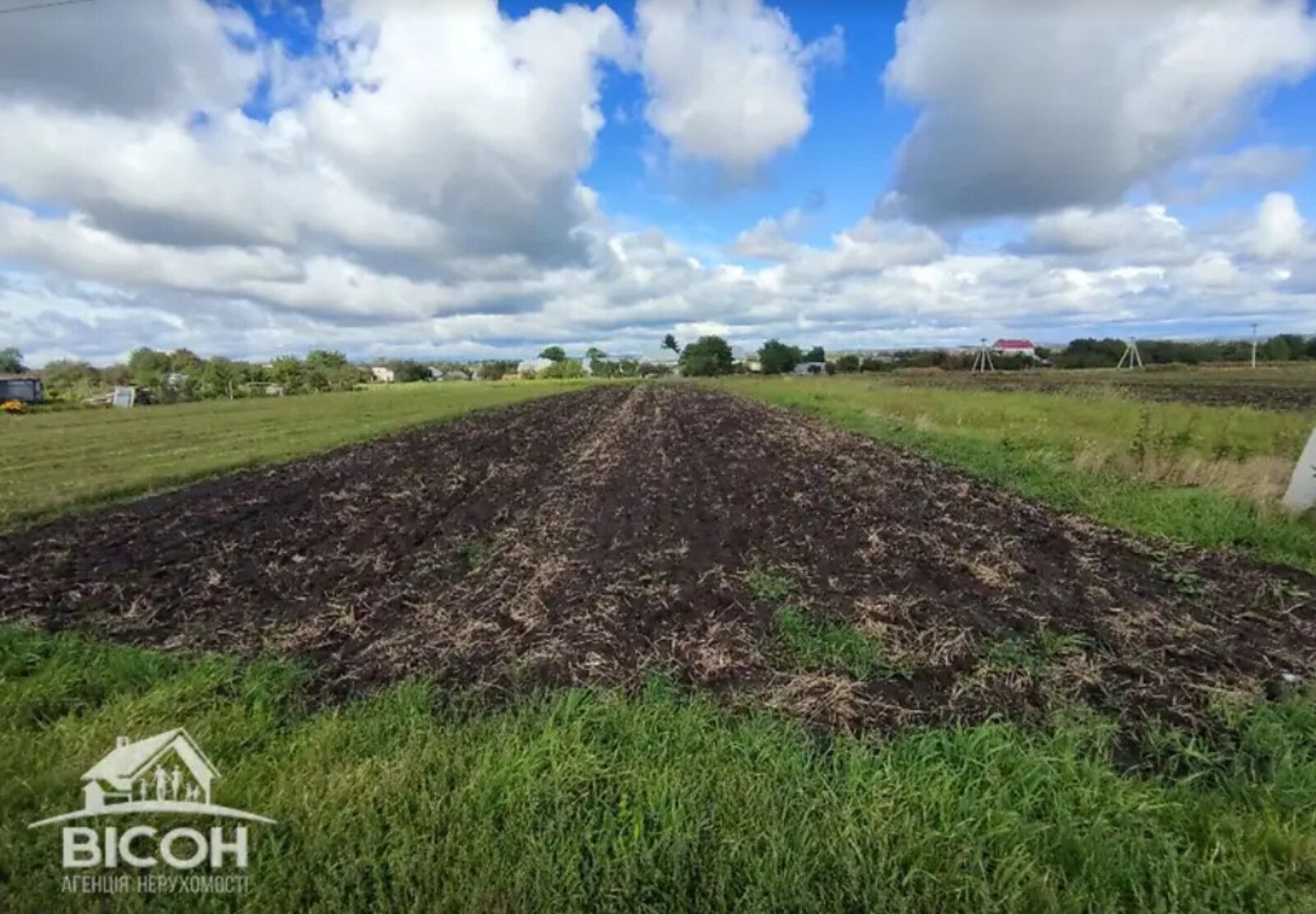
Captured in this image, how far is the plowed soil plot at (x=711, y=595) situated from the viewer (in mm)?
4746

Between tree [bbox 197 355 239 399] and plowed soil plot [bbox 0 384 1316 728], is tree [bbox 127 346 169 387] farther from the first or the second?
plowed soil plot [bbox 0 384 1316 728]

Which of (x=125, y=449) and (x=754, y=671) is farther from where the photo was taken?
(x=125, y=449)

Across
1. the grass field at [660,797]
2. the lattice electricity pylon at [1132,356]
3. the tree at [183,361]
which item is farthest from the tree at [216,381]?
the lattice electricity pylon at [1132,356]

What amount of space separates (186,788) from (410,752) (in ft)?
3.29

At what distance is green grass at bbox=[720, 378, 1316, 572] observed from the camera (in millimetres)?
8773

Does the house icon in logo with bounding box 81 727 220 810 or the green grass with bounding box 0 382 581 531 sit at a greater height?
the green grass with bounding box 0 382 581 531

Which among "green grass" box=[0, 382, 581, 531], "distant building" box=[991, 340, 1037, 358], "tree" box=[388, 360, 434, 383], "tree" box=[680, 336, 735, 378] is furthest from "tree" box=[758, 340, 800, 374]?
"green grass" box=[0, 382, 581, 531]

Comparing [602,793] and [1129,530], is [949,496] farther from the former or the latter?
[602,793]

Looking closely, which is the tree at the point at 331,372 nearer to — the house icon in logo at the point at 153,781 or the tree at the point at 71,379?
the tree at the point at 71,379

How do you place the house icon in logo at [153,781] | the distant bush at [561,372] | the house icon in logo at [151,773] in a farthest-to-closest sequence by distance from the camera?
1. the distant bush at [561,372]
2. the house icon in logo at [151,773]
3. the house icon in logo at [153,781]

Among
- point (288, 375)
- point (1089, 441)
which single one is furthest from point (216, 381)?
point (1089, 441)

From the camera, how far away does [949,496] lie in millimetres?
11281

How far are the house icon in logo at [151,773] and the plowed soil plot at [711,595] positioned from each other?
1.21m

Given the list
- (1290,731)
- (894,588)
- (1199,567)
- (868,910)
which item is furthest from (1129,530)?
(868,910)
